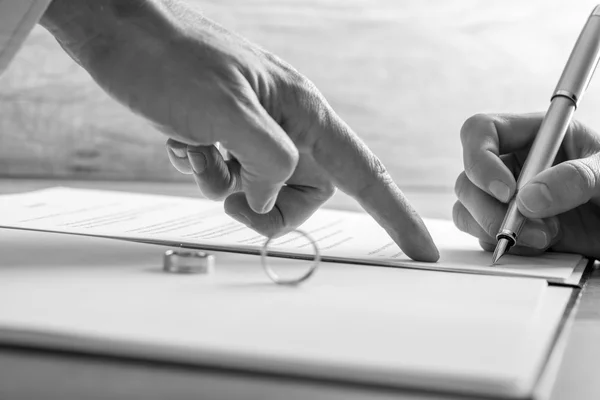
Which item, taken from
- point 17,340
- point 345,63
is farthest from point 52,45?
point 17,340

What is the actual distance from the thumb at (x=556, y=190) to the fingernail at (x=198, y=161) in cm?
30

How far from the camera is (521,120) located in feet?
2.87

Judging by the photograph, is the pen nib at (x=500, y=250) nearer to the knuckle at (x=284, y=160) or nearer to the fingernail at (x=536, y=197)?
the fingernail at (x=536, y=197)

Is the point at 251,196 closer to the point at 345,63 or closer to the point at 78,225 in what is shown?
the point at 78,225

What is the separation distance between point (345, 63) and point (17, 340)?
52.6 inches

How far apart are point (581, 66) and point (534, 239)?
0.63 feet

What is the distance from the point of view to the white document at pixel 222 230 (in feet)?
2.31

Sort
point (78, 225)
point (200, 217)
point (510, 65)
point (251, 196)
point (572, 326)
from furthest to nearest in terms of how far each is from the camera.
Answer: point (510, 65) → point (200, 217) → point (78, 225) → point (251, 196) → point (572, 326)

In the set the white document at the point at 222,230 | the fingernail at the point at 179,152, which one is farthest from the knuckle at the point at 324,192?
the fingernail at the point at 179,152

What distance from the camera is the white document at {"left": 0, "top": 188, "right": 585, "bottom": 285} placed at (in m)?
0.70

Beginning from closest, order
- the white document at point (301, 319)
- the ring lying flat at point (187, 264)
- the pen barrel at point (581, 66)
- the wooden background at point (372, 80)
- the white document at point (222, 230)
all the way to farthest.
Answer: the white document at point (301, 319) < the ring lying flat at point (187, 264) < the white document at point (222, 230) < the pen barrel at point (581, 66) < the wooden background at point (372, 80)

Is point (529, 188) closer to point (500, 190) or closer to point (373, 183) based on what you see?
point (500, 190)

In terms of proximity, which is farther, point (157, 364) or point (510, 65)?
point (510, 65)

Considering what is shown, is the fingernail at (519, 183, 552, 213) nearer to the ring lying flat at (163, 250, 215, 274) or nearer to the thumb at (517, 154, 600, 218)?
the thumb at (517, 154, 600, 218)
